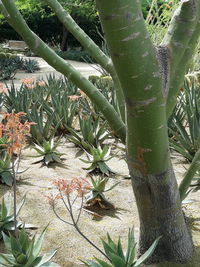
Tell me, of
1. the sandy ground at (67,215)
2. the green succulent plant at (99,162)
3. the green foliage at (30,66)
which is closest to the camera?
the sandy ground at (67,215)

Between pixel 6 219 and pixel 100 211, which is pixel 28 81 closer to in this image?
pixel 100 211

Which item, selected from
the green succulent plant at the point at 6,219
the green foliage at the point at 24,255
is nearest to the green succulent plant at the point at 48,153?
the green succulent plant at the point at 6,219

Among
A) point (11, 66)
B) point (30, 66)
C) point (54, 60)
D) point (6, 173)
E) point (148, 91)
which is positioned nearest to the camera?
point (148, 91)

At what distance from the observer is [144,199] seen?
2.29 metres

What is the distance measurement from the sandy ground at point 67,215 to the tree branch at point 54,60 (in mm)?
736

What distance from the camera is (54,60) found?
2.45 meters

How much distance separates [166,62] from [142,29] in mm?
300

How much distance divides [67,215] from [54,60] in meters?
1.24

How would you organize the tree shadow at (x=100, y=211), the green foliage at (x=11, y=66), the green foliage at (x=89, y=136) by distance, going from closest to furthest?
the tree shadow at (x=100, y=211), the green foliage at (x=89, y=136), the green foliage at (x=11, y=66)

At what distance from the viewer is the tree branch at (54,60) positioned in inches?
94.2

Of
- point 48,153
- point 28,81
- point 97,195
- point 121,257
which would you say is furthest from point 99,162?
point 28,81

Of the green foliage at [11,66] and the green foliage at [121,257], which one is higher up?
the green foliage at [11,66]

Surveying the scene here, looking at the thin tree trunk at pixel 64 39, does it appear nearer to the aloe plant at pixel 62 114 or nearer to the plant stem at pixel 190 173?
the aloe plant at pixel 62 114

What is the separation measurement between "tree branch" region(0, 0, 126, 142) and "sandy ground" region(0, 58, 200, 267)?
0.74 metres
